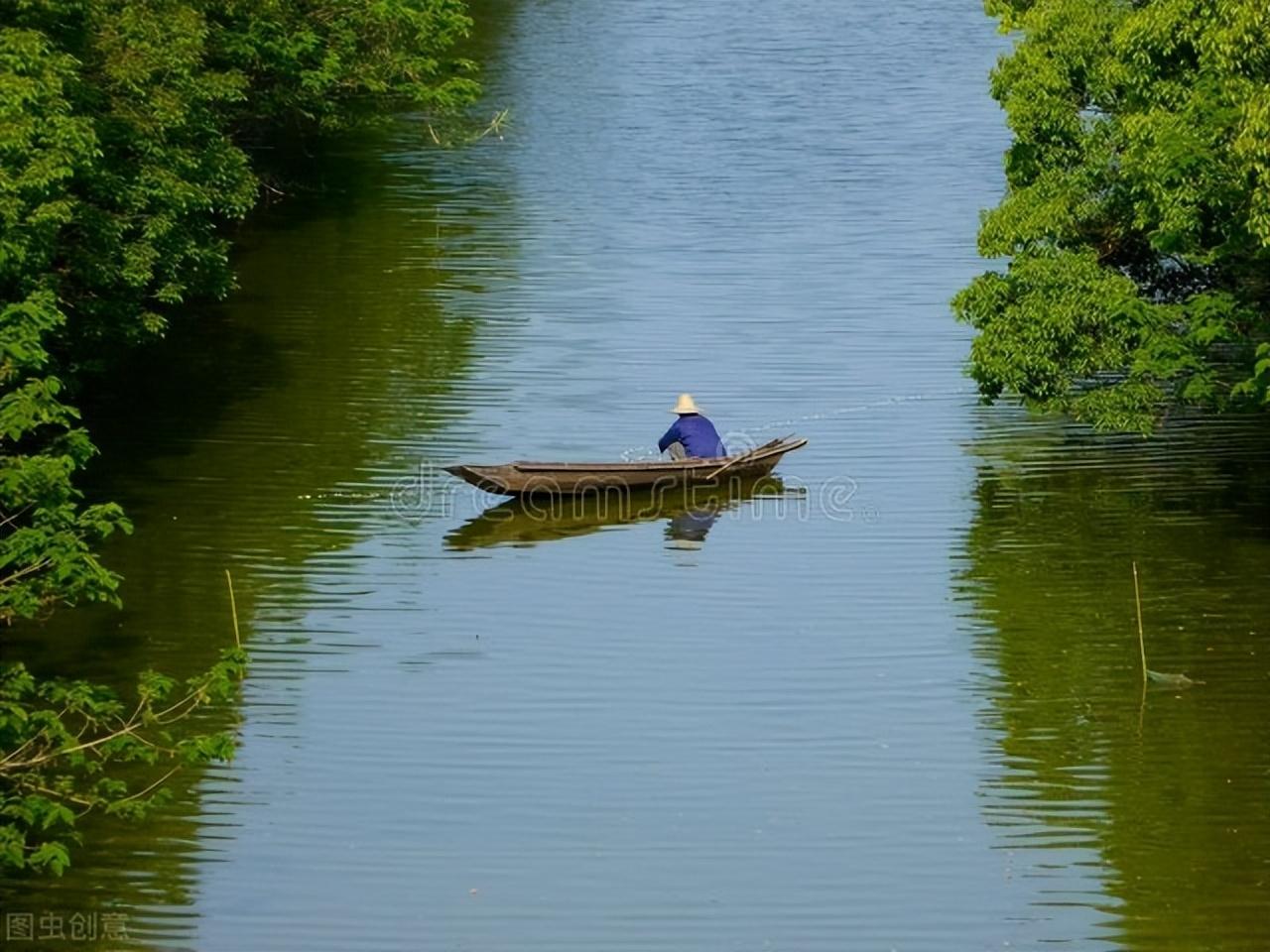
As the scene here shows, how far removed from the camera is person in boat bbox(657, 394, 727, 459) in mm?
29625

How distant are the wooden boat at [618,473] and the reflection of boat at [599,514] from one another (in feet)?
0.43

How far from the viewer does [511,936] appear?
737 inches

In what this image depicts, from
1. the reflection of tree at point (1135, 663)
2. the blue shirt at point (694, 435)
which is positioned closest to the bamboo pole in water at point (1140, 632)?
the reflection of tree at point (1135, 663)

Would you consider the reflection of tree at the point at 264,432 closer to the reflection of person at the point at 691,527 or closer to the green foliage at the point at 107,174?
the green foliage at the point at 107,174

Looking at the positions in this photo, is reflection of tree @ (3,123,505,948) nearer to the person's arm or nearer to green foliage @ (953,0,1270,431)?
the person's arm

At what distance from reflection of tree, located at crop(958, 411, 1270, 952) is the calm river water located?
0.05m

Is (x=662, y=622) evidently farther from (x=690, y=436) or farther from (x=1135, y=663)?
(x=1135, y=663)

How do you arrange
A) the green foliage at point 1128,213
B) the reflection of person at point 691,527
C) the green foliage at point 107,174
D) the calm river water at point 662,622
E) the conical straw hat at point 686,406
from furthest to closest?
the conical straw hat at point 686,406, the reflection of person at point 691,527, the green foliage at point 1128,213, the calm river water at point 662,622, the green foliage at point 107,174

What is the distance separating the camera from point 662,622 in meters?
25.8

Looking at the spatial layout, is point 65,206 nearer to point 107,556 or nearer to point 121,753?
point 107,556

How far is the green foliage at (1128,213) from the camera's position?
26359 millimetres
